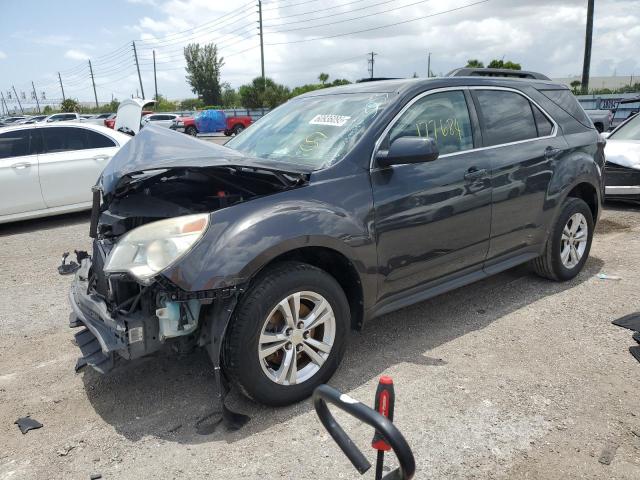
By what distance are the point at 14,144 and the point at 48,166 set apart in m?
0.57

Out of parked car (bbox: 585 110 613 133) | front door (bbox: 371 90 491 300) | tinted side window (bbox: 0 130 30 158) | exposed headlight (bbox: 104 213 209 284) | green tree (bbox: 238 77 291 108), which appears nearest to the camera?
exposed headlight (bbox: 104 213 209 284)

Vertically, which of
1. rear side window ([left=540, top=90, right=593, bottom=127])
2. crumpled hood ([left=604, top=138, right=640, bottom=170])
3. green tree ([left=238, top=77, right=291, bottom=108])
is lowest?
crumpled hood ([left=604, top=138, right=640, bottom=170])

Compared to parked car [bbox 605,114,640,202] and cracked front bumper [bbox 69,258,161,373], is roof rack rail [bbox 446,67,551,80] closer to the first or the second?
cracked front bumper [bbox 69,258,161,373]

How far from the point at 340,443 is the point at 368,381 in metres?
1.72

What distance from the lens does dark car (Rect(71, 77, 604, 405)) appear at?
268 cm

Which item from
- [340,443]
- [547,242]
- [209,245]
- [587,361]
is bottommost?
[587,361]

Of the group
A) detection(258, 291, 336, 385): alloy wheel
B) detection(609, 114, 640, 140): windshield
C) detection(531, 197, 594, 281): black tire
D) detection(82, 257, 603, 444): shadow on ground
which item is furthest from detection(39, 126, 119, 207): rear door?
detection(609, 114, 640, 140): windshield

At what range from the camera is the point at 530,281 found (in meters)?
4.91

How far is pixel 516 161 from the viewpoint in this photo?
4.06 m

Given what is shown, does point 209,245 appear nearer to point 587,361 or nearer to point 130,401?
point 130,401

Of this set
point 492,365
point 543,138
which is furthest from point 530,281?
point 492,365

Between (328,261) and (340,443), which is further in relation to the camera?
(328,261)

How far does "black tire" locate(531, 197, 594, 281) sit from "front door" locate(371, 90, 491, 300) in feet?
3.31

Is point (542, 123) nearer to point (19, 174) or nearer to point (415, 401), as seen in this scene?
point (415, 401)
